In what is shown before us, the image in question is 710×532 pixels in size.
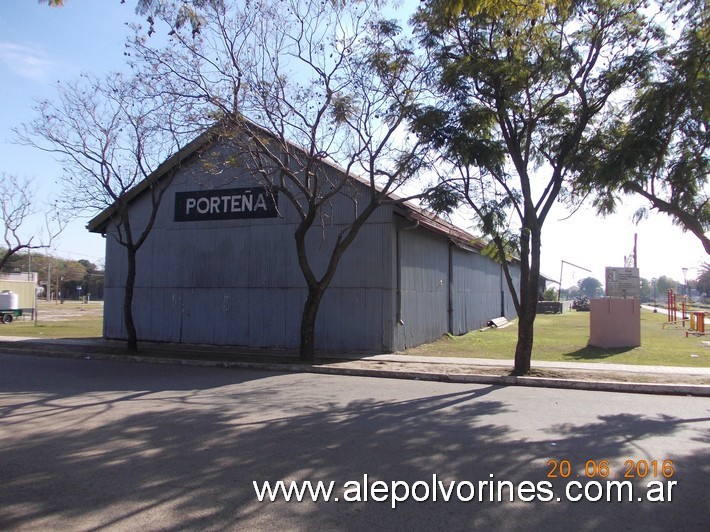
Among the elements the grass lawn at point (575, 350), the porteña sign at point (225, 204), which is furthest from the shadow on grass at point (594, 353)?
the porteña sign at point (225, 204)

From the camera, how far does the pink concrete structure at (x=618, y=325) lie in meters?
17.9

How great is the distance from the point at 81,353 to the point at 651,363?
15680 mm

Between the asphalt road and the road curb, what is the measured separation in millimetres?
715

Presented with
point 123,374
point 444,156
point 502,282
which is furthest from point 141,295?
point 502,282

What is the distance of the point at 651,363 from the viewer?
46.6 ft

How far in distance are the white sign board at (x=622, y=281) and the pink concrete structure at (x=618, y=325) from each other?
803 mm

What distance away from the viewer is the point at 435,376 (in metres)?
12.4

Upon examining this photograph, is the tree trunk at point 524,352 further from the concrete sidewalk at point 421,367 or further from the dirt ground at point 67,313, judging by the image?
the dirt ground at point 67,313

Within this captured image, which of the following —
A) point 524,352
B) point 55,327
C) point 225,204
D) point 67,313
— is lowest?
point 55,327

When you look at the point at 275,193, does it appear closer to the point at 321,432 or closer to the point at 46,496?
the point at 321,432

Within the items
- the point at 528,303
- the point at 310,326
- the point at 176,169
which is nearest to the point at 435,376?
the point at 528,303

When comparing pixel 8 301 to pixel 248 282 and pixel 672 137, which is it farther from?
pixel 672 137

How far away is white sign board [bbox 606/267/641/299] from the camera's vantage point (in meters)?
18.8

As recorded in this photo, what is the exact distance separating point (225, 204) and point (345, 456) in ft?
47.8
